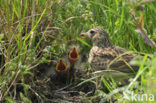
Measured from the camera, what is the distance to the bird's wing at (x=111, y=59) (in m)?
4.07

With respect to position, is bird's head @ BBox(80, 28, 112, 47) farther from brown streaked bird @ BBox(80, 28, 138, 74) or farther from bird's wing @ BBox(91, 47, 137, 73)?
bird's wing @ BBox(91, 47, 137, 73)

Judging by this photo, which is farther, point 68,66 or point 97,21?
point 97,21

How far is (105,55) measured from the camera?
4.42m

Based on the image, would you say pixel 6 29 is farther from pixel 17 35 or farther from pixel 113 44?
pixel 113 44

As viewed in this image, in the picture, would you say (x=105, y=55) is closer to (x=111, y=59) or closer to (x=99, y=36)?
(x=111, y=59)

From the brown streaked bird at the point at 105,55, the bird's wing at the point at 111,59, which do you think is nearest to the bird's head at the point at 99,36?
the brown streaked bird at the point at 105,55

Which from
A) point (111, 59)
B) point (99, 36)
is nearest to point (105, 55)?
point (111, 59)

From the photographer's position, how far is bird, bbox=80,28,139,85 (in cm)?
406

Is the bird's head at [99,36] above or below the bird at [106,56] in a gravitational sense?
above

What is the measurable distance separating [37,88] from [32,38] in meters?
0.69

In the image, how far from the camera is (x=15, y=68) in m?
3.83

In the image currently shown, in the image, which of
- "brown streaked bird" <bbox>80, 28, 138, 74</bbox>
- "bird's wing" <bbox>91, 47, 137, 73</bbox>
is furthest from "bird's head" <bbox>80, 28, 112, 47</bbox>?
"bird's wing" <bbox>91, 47, 137, 73</bbox>

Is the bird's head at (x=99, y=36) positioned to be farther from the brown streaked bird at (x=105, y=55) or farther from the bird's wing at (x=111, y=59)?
the bird's wing at (x=111, y=59)

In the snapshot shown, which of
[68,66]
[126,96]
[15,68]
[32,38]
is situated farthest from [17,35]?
[126,96]
